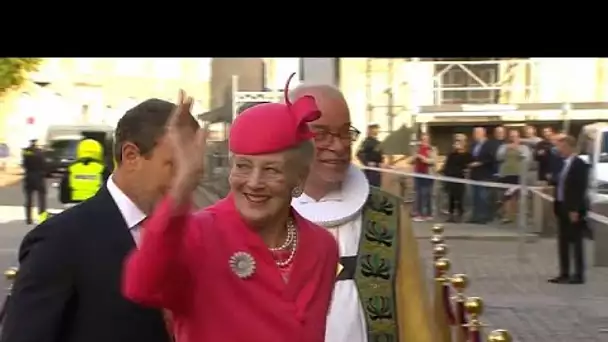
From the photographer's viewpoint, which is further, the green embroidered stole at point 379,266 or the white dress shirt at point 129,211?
the green embroidered stole at point 379,266

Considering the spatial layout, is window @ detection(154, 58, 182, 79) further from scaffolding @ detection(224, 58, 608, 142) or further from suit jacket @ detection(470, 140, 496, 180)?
suit jacket @ detection(470, 140, 496, 180)

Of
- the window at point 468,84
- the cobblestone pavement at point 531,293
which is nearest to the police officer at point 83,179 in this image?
the cobblestone pavement at point 531,293

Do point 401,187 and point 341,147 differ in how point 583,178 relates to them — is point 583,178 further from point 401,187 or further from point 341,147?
point 341,147

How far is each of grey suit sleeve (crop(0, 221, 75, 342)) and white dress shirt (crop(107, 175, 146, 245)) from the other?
0.17m

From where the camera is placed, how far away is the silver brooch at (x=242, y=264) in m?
1.83

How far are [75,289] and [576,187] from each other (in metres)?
8.55

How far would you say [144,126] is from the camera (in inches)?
90.0

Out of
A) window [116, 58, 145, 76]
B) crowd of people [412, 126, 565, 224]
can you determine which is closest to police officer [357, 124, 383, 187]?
crowd of people [412, 126, 565, 224]

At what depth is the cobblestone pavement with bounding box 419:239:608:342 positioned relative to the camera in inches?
307

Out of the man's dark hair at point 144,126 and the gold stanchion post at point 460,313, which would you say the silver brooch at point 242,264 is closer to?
the man's dark hair at point 144,126

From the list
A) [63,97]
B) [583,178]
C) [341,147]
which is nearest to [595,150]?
[583,178]

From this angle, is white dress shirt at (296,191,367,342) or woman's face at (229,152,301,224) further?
white dress shirt at (296,191,367,342)

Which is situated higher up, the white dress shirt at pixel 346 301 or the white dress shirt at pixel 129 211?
the white dress shirt at pixel 129 211

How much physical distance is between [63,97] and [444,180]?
42.6 feet
